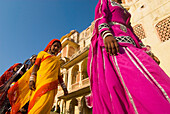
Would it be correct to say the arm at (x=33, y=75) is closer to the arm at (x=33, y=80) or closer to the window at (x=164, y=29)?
the arm at (x=33, y=80)

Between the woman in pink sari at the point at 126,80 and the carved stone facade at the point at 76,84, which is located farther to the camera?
the carved stone facade at the point at 76,84

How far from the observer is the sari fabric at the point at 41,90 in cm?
149

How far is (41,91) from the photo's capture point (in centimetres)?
160

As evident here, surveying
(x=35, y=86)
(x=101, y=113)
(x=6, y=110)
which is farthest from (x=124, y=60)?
(x=6, y=110)

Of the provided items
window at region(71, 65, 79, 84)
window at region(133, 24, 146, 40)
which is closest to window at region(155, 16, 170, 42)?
window at region(133, 24, 146, 40)

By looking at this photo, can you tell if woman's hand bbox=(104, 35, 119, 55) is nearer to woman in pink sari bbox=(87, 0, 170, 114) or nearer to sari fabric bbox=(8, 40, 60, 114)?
woman in pink sari bbox=(87, 0, 170, 114)

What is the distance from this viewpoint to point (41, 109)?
142 centimetres

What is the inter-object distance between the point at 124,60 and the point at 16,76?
2741 mm

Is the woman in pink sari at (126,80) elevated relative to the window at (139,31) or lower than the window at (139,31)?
lower

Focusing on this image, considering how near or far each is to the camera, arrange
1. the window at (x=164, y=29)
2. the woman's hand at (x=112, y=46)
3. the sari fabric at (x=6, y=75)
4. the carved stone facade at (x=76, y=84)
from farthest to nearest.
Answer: the carved stone facade at (x=76, y=84) < the window at (x=164, y=29) < the sari fabric at (x=6, y=75) < the woman's hand at (x=112, y=46)

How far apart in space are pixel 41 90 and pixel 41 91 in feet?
0.05

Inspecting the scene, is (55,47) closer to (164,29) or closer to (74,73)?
(164,29)

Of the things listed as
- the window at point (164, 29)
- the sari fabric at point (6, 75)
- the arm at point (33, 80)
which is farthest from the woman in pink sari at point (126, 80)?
the window at point (164, 29)

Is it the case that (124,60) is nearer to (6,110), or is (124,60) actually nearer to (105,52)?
(105,52)
